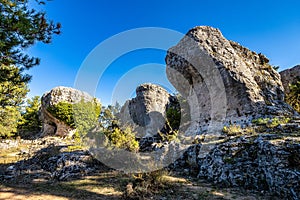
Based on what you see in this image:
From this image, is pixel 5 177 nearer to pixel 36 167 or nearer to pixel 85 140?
pixel 36 167

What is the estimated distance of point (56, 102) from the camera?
23.9 metres

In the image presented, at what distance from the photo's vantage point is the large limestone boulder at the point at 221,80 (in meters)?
10.2

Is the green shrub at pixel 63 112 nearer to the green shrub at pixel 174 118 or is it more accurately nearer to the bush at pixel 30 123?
the bush at pixel 30 123

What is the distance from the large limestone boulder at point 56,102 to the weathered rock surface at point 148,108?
8025 millimetres

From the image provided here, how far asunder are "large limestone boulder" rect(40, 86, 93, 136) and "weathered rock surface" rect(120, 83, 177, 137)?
8025 millimetres

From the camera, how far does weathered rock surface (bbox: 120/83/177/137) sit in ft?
62.0

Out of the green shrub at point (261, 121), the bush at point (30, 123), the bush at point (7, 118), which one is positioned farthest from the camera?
the bush at point (30, 123)

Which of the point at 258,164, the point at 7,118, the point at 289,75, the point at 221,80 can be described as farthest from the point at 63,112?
the point at 289,75

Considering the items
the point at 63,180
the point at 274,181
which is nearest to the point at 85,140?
the point at 63,180

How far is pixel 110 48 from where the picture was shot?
1209cm

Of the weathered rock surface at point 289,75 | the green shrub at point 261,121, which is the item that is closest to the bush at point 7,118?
the green shrub at point 261,121

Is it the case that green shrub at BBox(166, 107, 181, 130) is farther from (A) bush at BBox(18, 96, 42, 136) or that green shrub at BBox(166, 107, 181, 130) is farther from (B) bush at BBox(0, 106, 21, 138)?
(A) bush at BBox(18, 96, 42, 136)

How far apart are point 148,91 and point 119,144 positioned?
1269cm

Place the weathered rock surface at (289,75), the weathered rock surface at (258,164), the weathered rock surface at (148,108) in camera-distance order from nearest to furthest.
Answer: the weathered rock surface at (258,164) → the weathered rock surface at (289,75) → the weathered rock surface at (148,108)
